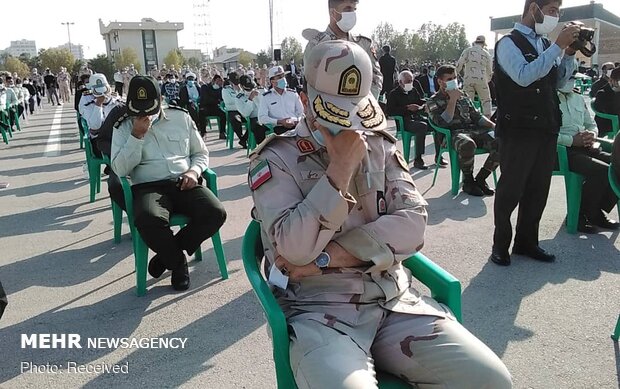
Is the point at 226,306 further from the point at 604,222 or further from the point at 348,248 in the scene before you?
the point at 604,222

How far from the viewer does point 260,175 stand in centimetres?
189

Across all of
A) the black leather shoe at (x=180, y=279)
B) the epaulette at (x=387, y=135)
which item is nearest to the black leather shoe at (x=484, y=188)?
the black leather shoe at (x=180, y=279)

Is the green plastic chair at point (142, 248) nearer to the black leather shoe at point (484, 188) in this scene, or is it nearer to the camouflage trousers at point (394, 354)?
the camouflage trousers at point (394, 354)

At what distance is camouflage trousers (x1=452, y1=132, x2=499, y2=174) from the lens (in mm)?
5730

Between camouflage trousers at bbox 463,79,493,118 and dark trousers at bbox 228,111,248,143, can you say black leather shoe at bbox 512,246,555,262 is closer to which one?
camouflage trousers at bbox 463,79,493,118

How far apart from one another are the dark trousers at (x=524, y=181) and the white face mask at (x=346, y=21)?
156 centimetres

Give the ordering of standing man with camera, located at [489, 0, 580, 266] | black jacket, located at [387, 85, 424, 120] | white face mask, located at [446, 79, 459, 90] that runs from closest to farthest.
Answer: standing man with camera, located at [489, 0, 580, 266], white face mask, located at [446, 79, 459, 90], black jacket, located at [387, 85, 424, 120]

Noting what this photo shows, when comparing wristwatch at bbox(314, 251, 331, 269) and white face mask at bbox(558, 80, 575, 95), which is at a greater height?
white face mask at bbox(558, 80, 575, 95)

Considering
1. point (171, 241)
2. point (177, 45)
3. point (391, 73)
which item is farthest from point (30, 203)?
point (177, 45)

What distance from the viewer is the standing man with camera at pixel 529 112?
3369 millimetres

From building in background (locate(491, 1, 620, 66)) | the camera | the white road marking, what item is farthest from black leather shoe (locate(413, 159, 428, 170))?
building in background (locate(491, 1, 620, 66))

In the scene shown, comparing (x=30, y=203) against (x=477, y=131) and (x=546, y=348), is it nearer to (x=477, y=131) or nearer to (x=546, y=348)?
(x=477, y=131)

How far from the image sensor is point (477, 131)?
616 cm

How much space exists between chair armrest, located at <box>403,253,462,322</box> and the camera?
Answer: 2.01 m
